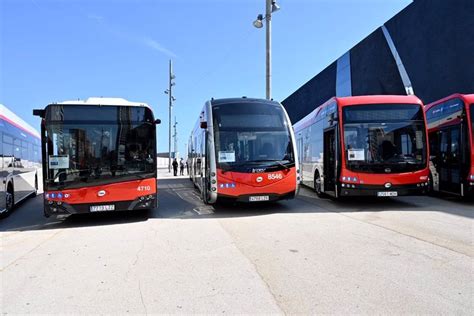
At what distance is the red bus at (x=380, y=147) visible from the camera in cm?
901

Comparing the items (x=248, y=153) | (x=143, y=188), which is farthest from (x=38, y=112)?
(x=248, y=153)

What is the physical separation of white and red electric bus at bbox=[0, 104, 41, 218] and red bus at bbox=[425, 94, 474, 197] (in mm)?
12524

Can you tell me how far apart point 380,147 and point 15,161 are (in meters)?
11.2

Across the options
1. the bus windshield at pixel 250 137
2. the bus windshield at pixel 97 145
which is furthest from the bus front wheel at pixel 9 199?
the bus windshield at pixel 250 137

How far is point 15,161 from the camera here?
35.9 feet

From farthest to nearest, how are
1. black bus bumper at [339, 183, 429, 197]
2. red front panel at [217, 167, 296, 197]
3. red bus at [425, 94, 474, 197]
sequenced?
red bus at [425, 94, 474, 197] → black bus bumper at [339, 183, 429, 197] → red front panel at [217, 167, 296, 197]

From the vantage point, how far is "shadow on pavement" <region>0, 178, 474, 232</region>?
8.25 m

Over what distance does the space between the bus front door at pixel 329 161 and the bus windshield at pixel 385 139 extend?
2.83 feet

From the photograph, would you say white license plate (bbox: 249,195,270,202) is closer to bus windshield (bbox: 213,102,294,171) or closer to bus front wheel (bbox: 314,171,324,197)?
bus windshield (bbox: 213,102,294,171)

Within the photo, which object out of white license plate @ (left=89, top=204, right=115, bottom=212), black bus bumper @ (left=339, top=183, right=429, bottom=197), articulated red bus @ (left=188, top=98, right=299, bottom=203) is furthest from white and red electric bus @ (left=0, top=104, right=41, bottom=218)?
black bus bumper @ (left=339, top=183, right=429, bottom=197)

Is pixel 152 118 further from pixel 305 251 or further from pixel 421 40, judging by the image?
pixel 421 40

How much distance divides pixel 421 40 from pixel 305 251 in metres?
22.0

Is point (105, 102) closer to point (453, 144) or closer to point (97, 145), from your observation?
point (97, 145)

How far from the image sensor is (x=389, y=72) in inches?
1018
